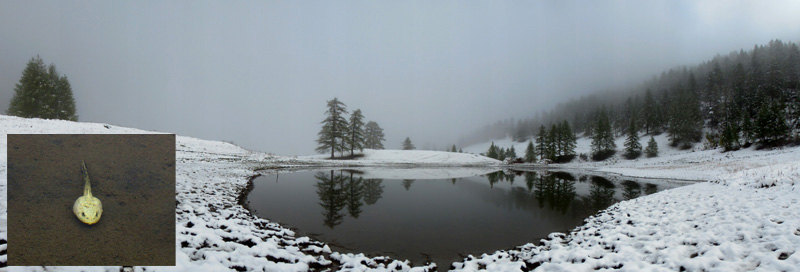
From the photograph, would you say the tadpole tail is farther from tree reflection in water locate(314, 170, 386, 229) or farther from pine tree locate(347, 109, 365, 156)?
pine tree locate(347, 109, 365, 156)

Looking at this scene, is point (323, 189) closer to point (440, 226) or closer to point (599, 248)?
point (440, 226)

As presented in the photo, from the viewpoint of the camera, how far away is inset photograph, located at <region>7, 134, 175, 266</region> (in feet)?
12.0

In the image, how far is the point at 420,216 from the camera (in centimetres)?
1094

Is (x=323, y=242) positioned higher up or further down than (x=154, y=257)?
further down

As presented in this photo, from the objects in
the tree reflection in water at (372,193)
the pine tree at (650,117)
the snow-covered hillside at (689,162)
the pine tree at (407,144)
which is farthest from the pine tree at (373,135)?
the pine tree at (650,117)

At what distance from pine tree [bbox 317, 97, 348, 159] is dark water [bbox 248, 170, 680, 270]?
1145 inches

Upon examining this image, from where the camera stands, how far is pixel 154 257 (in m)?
4.19

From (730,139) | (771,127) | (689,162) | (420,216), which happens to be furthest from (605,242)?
(771,127)


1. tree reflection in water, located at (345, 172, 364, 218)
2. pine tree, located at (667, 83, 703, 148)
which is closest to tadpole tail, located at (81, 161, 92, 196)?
tree reflection in water, located at (345, 172, 364, 218)

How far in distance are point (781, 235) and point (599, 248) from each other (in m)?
3.13

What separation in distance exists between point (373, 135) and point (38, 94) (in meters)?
52.1

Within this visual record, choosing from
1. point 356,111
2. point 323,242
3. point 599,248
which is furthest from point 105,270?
point 356,111

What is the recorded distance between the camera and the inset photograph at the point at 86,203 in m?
3.67

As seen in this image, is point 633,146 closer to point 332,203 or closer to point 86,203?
point 332,203
